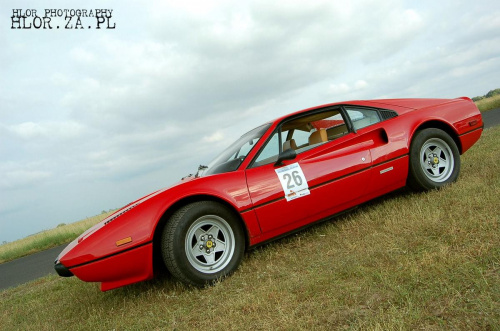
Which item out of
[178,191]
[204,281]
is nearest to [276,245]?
[204,281]

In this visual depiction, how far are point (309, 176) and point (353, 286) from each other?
1.29 m

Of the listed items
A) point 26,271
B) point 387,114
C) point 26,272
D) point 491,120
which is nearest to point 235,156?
point 387,114

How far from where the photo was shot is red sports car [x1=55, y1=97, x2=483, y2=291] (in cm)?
275

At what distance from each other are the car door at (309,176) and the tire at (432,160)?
0.60m

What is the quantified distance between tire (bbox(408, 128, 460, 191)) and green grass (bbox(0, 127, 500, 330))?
0.54ft

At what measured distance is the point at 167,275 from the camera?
→ 11.7ft

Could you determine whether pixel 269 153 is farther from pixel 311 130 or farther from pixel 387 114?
pixel 387 114

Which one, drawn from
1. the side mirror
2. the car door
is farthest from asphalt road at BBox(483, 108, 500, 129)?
the side mirror

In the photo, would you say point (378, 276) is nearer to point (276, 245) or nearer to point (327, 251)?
point (327, 251)

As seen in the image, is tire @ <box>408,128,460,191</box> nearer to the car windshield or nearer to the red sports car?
the red sports car

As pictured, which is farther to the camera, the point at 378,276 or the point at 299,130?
the point at 299,130

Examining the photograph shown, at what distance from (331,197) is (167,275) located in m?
1.88

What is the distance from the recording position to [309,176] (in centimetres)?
Answer: 327

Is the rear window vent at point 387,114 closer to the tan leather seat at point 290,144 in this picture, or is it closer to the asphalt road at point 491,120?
the tan leather seat at point 290,144
